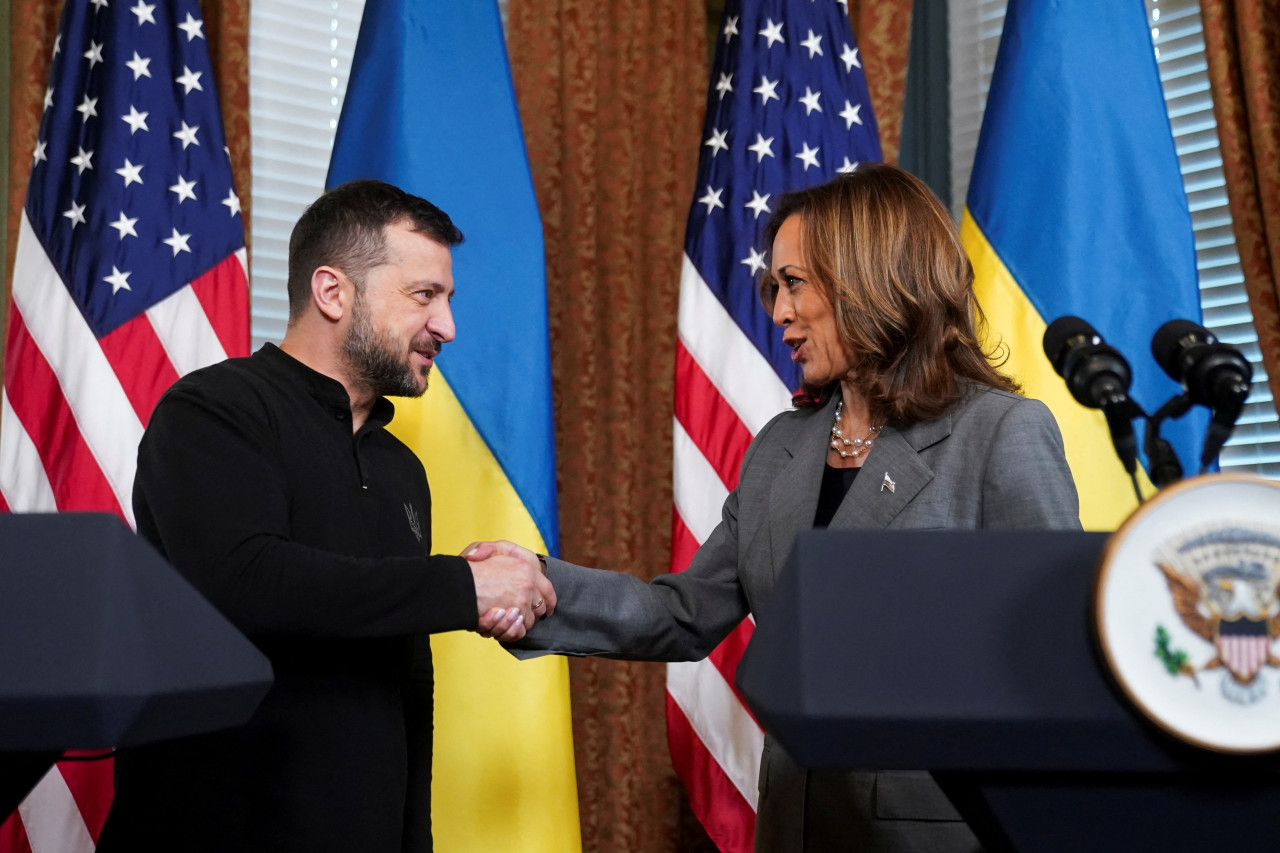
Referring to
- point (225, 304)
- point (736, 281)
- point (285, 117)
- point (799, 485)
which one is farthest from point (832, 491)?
point (285, 117)

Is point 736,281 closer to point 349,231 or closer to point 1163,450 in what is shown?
point 349,231

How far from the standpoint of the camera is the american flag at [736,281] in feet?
9.46

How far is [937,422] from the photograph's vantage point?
1.87 meters

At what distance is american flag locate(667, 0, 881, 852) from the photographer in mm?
2885

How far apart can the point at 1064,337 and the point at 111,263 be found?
7.40 ft

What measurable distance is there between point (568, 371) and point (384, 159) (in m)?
0.95

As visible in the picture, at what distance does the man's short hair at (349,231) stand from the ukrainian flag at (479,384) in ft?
1.87

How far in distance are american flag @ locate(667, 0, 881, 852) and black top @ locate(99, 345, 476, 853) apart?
3.54 feet

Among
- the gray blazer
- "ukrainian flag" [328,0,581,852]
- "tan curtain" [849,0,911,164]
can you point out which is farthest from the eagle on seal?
"tan curtain" [849,0,911,164]

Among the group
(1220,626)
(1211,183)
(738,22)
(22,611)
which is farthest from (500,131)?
(1220,626)

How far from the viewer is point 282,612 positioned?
165cm

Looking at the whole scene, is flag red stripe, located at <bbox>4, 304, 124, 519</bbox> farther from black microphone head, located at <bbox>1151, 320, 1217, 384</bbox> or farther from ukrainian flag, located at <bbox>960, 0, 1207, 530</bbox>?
black microphone head, located at <bbox>1151, 320, 1217, 384</bbox>

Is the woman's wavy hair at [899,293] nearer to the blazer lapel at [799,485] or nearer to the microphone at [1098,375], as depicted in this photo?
the blazer lapel at [799,485]

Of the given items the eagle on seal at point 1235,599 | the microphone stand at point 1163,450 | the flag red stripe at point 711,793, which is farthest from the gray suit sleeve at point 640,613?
the eagle on seal at point 1235,599
